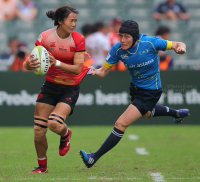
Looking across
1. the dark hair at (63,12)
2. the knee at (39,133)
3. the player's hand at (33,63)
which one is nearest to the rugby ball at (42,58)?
the player's hand at (33,63)

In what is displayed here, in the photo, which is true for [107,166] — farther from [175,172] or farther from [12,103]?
[12,103]

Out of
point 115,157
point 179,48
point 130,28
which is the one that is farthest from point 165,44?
point 115,157

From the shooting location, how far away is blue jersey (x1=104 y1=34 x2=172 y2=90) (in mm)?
6844

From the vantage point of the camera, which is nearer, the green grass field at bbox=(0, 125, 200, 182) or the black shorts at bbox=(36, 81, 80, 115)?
the green grass field at bbox=(0, 125, 200, 182)

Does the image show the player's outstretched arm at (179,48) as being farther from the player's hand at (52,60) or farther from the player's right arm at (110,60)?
the player's hand at (52,60)

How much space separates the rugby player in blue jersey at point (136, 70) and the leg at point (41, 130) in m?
0.58

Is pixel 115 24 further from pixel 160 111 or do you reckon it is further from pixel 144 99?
pixel 144 99

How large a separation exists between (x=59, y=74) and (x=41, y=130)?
0.85m

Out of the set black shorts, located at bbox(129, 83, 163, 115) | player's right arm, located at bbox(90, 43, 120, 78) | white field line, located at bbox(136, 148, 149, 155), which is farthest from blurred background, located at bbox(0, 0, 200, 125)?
black shorts, located at bbox(129, 83, 163, 115)

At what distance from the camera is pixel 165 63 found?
1323cm

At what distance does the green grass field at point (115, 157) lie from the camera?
6.22 m

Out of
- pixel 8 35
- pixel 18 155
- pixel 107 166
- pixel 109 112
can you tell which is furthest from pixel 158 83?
pixel 8 35

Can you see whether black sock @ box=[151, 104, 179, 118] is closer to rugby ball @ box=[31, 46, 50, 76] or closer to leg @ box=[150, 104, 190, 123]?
leg @ box=[150, 104, 190, 123]

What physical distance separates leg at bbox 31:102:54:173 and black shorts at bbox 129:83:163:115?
131 centimetres
